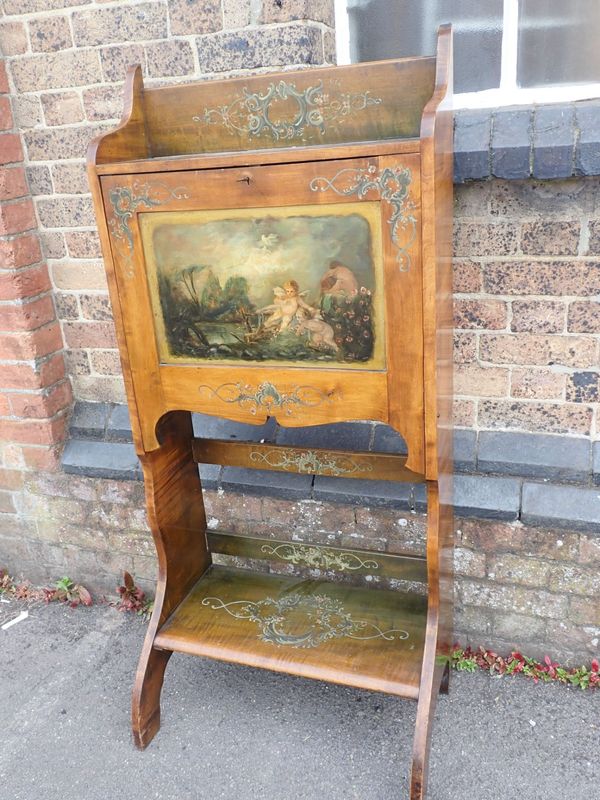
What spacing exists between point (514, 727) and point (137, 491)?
5.36 feet

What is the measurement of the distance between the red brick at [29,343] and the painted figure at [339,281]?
1.48 m

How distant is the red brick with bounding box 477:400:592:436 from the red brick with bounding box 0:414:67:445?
5.53 ft

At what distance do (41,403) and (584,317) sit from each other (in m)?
2.04

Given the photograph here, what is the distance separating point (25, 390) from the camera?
2.79 m

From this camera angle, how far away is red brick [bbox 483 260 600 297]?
2.11 meters

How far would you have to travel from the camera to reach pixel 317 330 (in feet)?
5.78

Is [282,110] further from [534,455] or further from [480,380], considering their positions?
[534,455]

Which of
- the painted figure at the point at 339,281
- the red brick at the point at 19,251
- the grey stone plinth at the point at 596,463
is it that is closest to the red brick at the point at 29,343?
the red brick at the point at 19,251

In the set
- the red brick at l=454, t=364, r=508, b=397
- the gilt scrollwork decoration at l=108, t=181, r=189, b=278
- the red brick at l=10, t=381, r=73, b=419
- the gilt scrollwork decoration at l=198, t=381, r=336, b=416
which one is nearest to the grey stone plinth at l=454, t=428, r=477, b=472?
the red brick at l=454, t=364, r=508, b=397

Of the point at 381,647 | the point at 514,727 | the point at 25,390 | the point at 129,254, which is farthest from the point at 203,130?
the point at 514,727

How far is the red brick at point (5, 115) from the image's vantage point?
8.21 feet

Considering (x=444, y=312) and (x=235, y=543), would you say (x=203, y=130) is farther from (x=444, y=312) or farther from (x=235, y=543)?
(x=235, y=543)

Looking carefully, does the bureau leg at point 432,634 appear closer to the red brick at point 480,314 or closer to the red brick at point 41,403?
the red brick at point 480,314

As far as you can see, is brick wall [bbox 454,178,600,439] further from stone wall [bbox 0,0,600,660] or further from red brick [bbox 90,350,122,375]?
red brick [bbox 90,350,122,375]
